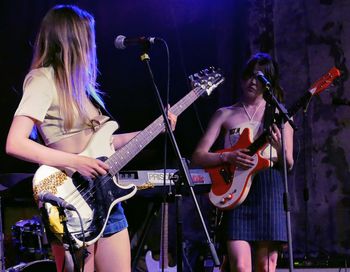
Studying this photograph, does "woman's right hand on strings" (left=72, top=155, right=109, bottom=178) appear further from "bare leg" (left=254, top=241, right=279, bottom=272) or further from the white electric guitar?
"bare leg" (left=254, top=241, right=279, bottom=272)

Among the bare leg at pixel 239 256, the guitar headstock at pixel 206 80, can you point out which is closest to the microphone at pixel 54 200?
the guitar headstock at pixel 206 80

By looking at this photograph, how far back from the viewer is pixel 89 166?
2.66m

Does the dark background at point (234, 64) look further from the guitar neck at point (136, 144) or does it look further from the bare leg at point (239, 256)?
the guitar neck at point (136, 144)

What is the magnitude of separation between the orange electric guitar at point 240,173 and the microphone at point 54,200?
152 cm

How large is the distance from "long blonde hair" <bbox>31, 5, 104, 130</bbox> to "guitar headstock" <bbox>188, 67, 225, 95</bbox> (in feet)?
3.16

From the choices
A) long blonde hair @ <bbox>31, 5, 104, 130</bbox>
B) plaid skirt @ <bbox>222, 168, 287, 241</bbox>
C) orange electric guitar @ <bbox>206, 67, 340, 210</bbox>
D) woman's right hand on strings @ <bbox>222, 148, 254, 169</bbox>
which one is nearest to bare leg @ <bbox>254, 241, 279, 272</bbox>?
plaid skirt @ <bbox>222, 168, 287, 241</bbox>

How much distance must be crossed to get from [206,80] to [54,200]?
1520 mm

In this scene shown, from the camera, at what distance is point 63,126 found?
272 cm

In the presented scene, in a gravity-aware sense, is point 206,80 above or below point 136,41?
below

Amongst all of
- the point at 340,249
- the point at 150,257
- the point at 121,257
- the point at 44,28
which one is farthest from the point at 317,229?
the point at 44,28

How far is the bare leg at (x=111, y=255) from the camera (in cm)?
262

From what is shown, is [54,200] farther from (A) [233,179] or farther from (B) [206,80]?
(A) [233,179]

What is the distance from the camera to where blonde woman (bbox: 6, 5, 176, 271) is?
8.50 ft

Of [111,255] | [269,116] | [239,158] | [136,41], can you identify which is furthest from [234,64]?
[111,255]
